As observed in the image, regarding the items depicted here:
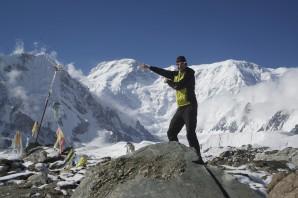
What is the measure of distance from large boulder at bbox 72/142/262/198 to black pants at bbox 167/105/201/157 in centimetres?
161

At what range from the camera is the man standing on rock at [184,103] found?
1146 centimetres

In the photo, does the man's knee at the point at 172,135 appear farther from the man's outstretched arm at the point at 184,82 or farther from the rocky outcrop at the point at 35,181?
the rocky outcrop at the point at 35,181

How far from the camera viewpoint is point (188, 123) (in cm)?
1140

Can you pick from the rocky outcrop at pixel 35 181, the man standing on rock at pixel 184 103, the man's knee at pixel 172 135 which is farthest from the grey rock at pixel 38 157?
the man standing on rock at pixel 184 103

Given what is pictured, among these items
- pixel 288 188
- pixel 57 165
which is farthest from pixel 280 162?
pixel 288 188

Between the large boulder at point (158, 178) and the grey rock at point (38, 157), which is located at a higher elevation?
the grey rock at point (38, 157)

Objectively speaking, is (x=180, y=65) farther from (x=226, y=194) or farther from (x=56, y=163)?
(x=56, y=163)

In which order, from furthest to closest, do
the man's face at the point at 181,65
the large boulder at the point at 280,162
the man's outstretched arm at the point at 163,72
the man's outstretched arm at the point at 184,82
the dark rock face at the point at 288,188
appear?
the large boulder at the point at 280,162 < the man's outstretched arm at the point at 163,72 < the man's face at the point at 181,65 < the man's outstretched arm at the point at 184,82 < the dark rock face at the point at 288,188

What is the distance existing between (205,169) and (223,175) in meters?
0.32

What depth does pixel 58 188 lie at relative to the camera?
16859 millimetres

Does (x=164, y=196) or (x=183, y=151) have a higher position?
(x=183, y=151)

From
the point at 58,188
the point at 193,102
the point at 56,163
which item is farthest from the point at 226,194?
the point at 56,163

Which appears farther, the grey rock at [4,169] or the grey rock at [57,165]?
the grey rock at [57,165]

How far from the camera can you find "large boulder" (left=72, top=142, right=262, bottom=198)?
29.0 ft
